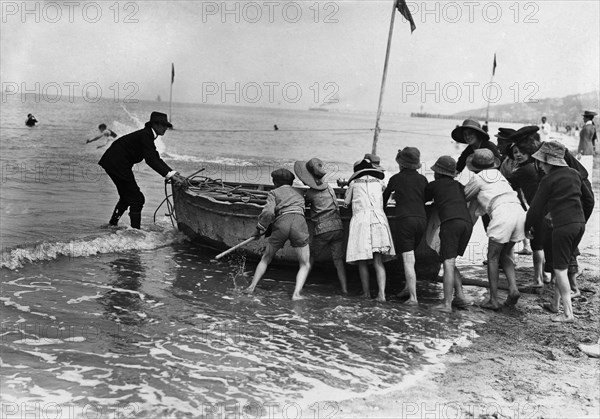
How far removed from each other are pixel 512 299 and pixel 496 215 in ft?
3.30

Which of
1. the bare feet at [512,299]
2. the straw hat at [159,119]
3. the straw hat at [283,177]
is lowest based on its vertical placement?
the bare feet at [512,299]

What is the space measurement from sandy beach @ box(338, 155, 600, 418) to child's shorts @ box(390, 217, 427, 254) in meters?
1.04

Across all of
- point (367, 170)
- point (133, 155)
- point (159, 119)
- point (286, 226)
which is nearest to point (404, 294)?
point (367, 170)

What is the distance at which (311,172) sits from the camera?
737 centimetres

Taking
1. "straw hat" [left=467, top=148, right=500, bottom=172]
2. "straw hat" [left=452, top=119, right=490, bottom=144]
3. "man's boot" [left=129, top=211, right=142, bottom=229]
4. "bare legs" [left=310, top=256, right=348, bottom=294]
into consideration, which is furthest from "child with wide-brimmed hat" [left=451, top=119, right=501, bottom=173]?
"man's boot" [left=129, top=211, right=142, bottom=229]

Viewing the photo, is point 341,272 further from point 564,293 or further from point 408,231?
point 564,293

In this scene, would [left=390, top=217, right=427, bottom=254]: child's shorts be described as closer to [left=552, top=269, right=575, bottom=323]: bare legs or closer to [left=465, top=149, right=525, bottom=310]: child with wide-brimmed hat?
[left=465, top=149, right=525, bottom=310]: child with wide-brimmed hat

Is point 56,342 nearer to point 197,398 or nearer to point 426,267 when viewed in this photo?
point 197,398

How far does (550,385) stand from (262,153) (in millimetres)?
33824

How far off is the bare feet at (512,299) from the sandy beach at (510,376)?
83mm

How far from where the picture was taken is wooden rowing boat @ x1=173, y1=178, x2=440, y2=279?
8055 millimetres

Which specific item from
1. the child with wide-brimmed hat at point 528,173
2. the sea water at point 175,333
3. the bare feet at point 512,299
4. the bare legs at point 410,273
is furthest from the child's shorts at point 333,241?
the child with wide-brimmed hat at point 528,173

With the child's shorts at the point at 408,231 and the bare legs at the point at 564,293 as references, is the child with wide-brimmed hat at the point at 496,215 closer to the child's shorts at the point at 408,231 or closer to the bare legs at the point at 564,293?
the bare legs at the point at 564,293

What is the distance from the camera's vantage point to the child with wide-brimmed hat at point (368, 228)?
6.95m
